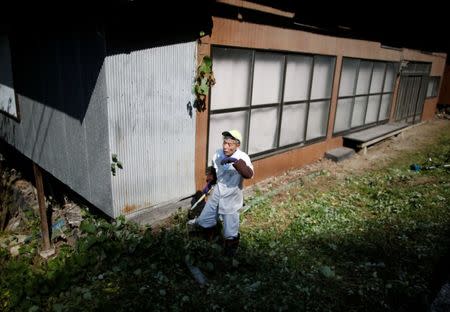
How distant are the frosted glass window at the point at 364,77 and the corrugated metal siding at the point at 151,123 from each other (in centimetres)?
693

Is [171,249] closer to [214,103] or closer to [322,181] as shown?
[214,103]

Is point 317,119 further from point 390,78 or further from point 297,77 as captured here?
point 390,78

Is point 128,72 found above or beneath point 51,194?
above

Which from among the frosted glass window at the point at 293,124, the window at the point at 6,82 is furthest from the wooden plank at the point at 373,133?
the window at the point at 6,82

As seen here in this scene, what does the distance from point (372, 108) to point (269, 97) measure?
631 centimetres

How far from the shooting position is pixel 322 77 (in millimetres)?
8930

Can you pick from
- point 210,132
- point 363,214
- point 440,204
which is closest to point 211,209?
point 210,132

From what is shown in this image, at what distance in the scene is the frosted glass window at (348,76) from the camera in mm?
9750

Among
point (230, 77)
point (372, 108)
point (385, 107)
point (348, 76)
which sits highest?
point (230, 77)

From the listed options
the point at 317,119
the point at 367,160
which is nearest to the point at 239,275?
the point at 317,119

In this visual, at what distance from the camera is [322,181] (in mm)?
8328

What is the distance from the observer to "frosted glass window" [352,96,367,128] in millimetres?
11034

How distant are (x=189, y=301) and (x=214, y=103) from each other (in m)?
3.46

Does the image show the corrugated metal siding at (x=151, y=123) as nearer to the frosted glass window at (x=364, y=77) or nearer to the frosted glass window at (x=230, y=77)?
the frosted glass window at (x=230, y=77)
